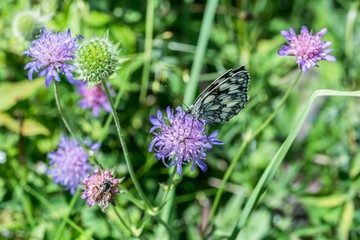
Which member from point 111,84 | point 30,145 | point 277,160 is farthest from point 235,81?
point 30,145

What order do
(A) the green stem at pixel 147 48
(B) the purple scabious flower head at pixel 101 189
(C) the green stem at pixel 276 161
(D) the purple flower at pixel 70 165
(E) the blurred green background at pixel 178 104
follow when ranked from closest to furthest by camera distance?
(B) the purple scabious flower head at pixel 101 189 → (C) the green stem at pixel 276 161 → (D) the purple flower at pixel 70 165 → (E) the blurred green background at pixel 178 104 → (A) the green stem at pixel 147 48

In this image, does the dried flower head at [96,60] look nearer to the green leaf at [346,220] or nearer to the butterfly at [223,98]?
the butterfly at [223,98]

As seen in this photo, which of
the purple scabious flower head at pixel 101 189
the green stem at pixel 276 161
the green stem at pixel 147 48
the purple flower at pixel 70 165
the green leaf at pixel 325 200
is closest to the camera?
the purple scabious flower head at pixel 101 189

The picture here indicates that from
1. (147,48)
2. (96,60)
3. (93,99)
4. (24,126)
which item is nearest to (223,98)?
(96,60)

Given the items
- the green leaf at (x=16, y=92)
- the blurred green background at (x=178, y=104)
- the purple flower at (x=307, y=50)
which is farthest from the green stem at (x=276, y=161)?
the green leaf at (x=16, y=92)

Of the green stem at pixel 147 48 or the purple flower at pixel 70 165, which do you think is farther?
the green stem at pixel 147 48

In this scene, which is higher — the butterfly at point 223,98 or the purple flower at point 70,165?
the butterfly at point 223,98

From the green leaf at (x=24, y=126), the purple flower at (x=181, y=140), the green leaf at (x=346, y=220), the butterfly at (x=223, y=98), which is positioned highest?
the butterfly at (x=223, y=98)
